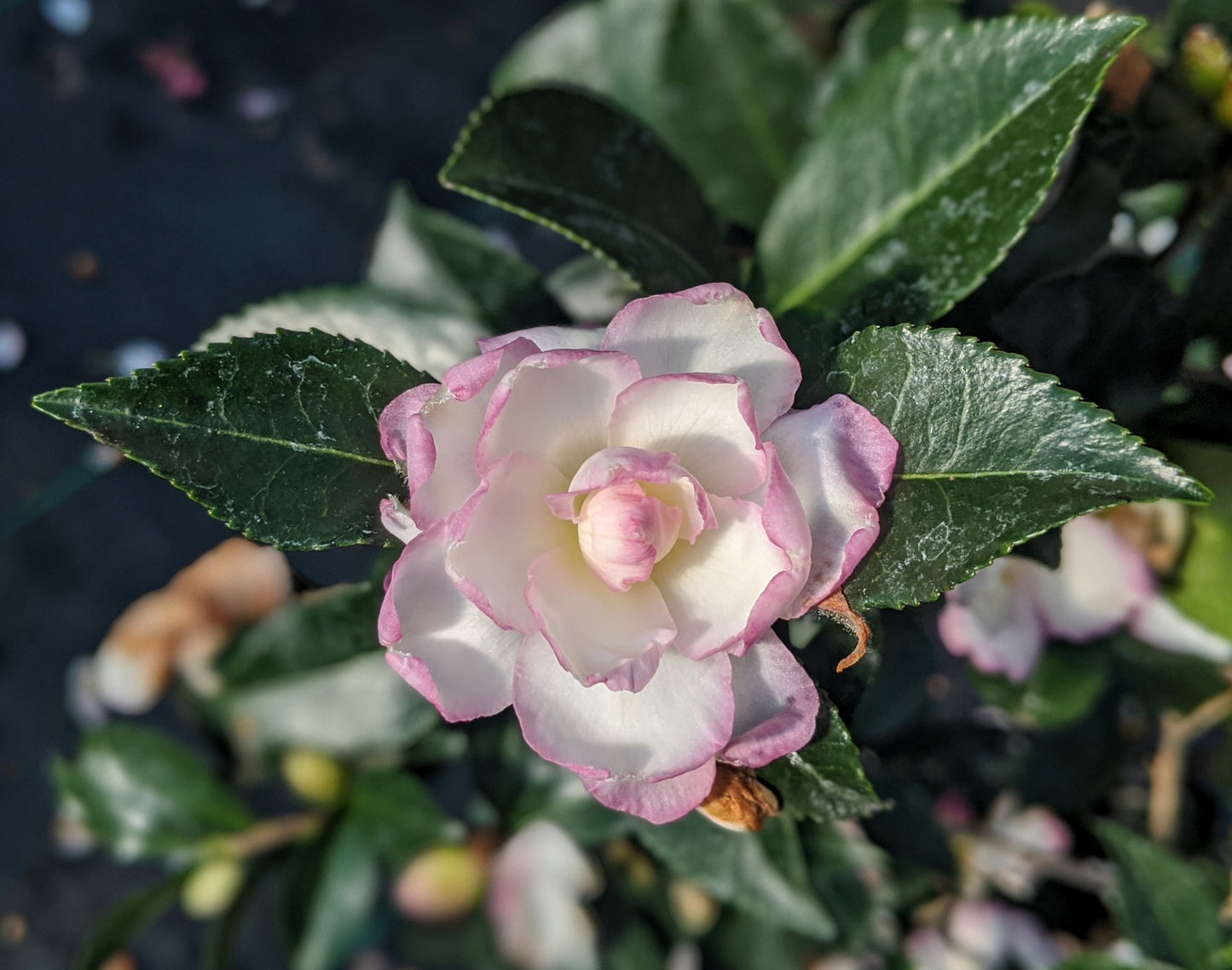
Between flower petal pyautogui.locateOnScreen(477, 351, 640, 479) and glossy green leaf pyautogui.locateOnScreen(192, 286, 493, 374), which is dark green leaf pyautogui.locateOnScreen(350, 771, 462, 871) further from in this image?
flower petal pyautogui.locateOnScreen(477, 351, 640, 479)

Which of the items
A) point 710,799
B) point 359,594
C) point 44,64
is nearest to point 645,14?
point 359,594

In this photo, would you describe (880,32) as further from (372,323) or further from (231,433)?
(231,433)

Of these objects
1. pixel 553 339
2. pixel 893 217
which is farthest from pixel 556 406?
pixel 893 217

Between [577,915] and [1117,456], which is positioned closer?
[1117,456]

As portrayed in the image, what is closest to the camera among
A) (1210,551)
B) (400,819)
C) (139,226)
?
(1210,551)

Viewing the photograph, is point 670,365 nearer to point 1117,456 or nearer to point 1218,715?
point 1117,456
